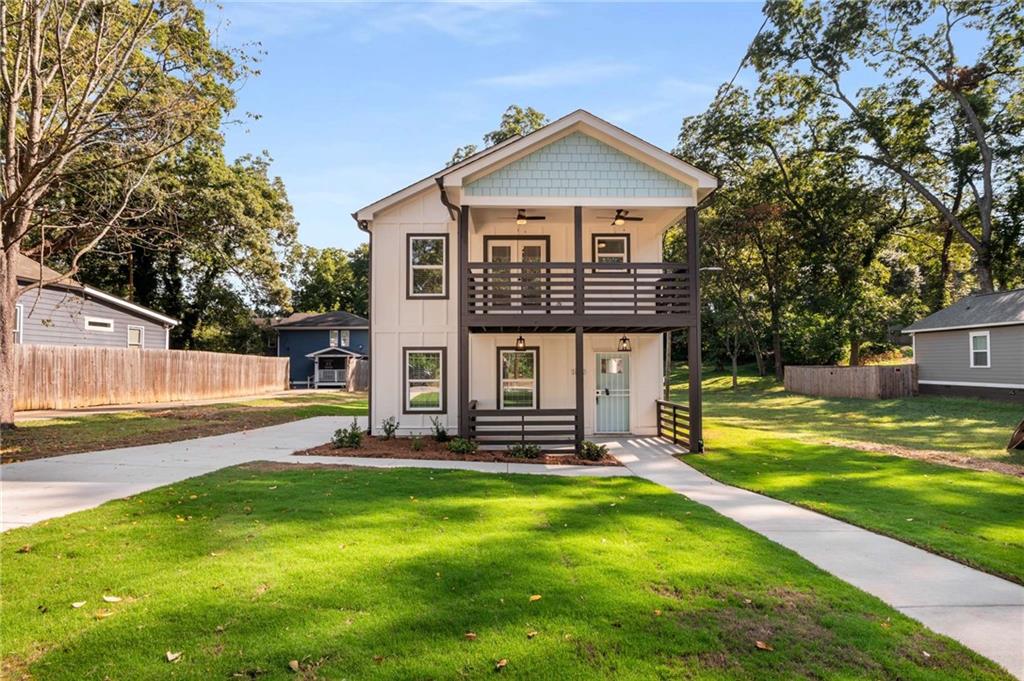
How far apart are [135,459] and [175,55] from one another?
8.94 meters

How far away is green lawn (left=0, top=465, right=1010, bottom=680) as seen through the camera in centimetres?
334

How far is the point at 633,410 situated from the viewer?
15.0m

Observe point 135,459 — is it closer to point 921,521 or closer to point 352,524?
point 352,524

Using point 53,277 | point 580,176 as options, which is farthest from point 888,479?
point 53,277

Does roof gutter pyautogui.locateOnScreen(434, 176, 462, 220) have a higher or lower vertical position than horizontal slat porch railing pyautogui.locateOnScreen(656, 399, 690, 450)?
higher

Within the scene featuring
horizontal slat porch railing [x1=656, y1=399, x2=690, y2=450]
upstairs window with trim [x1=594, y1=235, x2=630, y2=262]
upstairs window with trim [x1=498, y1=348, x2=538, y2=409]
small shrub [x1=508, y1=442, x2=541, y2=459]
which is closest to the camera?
small shrub [x1=508, y1=442, x2=541, y2=459]

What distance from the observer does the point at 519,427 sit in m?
12.7

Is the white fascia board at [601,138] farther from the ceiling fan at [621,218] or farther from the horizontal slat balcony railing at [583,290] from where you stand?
the horizontal slat balcony railing at [583,290]

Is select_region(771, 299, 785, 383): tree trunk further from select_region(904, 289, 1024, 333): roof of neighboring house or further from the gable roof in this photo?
the gable roof

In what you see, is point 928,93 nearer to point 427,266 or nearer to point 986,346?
point 986,346

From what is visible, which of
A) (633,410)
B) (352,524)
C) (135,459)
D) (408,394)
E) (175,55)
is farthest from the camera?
(633,410)

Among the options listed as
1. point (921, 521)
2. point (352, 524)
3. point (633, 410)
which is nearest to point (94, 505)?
point (352, 524)

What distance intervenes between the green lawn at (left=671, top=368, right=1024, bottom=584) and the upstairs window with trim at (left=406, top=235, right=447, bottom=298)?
7.22 m

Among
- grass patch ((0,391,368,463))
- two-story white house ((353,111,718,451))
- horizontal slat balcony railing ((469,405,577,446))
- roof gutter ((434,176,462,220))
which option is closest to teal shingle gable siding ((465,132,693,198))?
two-story white house ((353,111,718,451))
